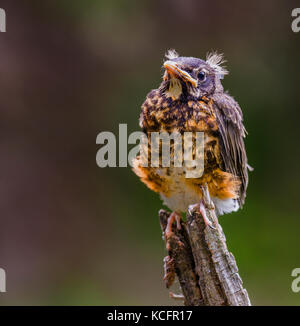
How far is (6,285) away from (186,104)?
3337 millimetres

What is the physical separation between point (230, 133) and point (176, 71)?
535 millimetres

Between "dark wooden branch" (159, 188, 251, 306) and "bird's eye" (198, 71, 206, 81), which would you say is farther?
"bird's eye" (198, 71, 206, 81)

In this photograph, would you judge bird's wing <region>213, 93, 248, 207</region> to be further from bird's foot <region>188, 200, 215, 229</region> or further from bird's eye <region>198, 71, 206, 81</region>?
bird's foot <region>188, 200, 215, 229</region>

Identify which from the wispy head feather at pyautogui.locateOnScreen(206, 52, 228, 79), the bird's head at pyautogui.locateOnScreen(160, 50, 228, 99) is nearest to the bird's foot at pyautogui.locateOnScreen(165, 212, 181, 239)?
the bird's head at pyautogui.locateOnScreen(160, 50, 228, 99)

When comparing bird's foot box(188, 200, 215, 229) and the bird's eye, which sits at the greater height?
the bird's eye

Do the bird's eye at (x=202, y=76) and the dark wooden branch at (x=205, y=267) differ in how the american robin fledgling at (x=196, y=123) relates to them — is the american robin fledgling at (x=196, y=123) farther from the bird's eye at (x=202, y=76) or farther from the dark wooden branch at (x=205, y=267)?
the dark wooden branch at (x=205, y=267)

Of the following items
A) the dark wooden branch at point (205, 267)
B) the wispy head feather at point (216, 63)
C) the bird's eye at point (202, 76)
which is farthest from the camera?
the wispy head feather at point (216, 63)

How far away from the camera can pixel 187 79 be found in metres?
3.09

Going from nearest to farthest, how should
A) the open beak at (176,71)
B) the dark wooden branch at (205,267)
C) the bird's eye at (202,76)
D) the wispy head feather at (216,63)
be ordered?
1. the dark wooden branch at (205,267)
2. the open beak at (176,71)
3. the bird's eye at (202,76)
4. the wispy head feather at (216,63)

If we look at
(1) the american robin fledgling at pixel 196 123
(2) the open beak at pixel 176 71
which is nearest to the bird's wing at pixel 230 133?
(1) the american robin fledgling at pixel 196 123

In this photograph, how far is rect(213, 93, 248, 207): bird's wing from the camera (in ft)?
10.5

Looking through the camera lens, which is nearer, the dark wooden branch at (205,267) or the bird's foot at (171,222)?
the dark wooden branch at (205,267)

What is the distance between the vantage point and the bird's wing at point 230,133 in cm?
319

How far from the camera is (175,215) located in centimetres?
330
